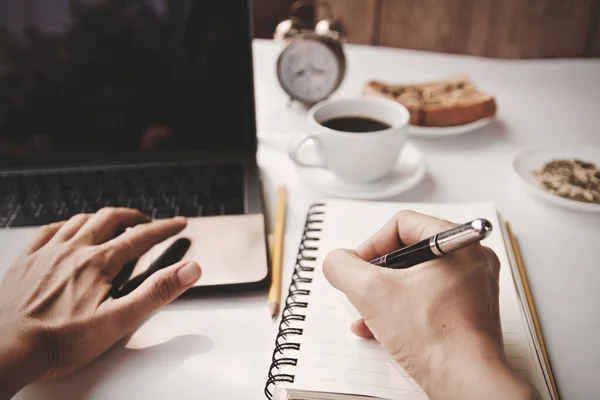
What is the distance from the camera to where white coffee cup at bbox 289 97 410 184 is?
647 mm

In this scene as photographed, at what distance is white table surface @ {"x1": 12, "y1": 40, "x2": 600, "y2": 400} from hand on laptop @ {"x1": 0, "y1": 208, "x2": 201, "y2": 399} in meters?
0.03

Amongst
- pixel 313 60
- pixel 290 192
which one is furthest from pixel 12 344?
pixel 313 60

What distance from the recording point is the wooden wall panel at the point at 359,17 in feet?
5.90

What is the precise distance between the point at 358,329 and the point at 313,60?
625mm

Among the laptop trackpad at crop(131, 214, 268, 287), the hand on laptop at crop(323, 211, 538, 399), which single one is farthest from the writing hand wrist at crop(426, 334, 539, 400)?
the laptop trackpad at crop(131, 214, 268, 287)

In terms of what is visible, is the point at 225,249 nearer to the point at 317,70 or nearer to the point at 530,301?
the point at 530,301

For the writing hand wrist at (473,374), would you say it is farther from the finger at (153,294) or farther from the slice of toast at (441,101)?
the slice of toast at (441,101)

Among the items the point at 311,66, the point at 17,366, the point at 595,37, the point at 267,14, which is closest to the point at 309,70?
the point at 311,66

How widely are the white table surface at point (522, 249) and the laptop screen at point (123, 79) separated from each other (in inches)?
5.3

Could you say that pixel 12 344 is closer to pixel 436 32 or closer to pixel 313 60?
pixel 313 60

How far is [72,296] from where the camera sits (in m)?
0.45

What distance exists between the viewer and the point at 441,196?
0.68m

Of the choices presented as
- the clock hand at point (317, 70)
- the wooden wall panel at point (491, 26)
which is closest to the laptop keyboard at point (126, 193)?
the clock hand at point (317, 70)

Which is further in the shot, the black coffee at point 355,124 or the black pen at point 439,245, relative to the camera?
the black coffee at point 355,124
